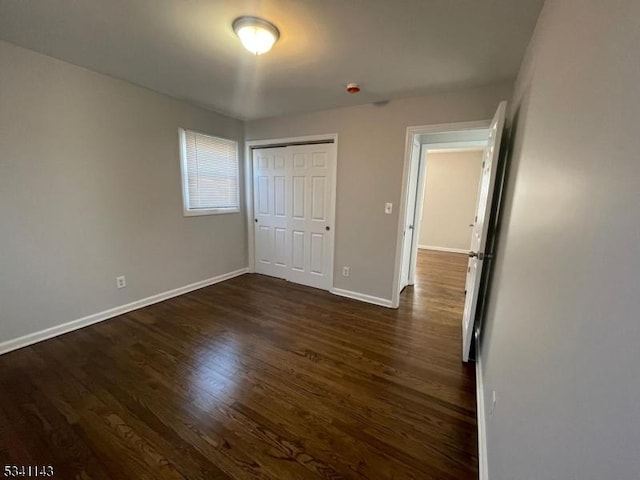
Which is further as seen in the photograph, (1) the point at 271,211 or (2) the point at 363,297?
(1) the point at 271,211

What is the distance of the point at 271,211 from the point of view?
4094 mm

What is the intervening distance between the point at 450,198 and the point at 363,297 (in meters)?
4.32

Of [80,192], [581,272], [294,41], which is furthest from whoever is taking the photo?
[80,192]

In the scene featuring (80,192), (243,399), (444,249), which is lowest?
(243,399)

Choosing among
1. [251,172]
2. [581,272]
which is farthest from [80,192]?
[581,272]

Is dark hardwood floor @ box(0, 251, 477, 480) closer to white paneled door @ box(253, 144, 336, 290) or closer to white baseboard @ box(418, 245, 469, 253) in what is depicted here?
white paneled door @ box(253, 144, 336, 290)

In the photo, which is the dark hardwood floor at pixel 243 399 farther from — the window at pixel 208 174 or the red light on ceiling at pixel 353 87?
the red light on ceiling at pixel 353 87

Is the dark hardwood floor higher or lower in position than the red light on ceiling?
lower

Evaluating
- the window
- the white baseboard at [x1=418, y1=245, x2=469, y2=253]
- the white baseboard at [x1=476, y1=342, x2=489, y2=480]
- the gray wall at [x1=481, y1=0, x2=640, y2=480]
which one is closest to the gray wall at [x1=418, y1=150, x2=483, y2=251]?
the white baseboard at [x1=418, y1=245, x2=469, y2=253]

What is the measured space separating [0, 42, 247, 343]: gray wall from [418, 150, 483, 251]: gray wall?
17.6 feet

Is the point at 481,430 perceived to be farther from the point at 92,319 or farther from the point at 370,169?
the point at 92,319

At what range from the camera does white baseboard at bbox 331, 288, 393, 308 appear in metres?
3.25

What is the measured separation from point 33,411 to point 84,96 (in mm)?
2471

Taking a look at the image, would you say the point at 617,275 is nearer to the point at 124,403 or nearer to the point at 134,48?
the point at 124,403
